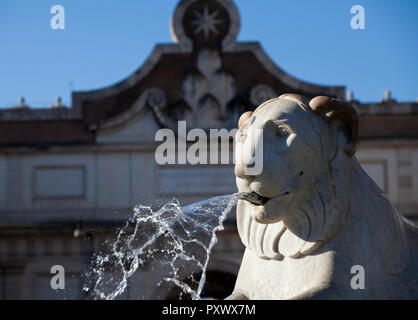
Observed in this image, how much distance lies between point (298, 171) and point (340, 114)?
1.24 ft

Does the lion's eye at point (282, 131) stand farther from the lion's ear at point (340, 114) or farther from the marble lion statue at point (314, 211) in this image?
the lion's ear at point (340, 114)

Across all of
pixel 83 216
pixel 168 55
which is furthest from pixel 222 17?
pixel 83 216

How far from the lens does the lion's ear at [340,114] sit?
352 cm

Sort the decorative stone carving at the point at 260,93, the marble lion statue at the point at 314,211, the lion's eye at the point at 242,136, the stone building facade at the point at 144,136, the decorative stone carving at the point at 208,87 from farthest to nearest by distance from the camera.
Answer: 1. the decorative stone carving at the point at 208,87
2. the decorative stone carving at the point at 260,93
3. the stone building facade at the point at 144,136
4. the lion's eye at the point at 242,136
5. the marble lion statue at the point at 314,211

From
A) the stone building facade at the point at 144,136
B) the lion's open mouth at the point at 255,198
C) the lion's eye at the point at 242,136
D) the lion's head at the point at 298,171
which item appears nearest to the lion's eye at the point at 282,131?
the lion's head at the point at 298,171

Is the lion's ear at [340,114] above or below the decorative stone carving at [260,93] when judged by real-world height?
above

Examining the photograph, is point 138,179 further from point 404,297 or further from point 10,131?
point 404,297

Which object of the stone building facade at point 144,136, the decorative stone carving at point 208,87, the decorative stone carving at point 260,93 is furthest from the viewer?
the decorative stone carving at point 208,87

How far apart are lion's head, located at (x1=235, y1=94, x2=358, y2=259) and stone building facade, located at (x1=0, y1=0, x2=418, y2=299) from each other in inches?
497

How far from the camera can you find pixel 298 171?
3426 millimetres

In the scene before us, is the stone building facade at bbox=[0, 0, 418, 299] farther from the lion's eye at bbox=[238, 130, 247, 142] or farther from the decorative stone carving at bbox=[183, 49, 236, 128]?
the lion's eye at bbox=[238, 130, 247, 142]

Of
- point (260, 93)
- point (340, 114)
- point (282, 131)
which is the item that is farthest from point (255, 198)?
point (260, 93)

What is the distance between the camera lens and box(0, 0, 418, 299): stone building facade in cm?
1628

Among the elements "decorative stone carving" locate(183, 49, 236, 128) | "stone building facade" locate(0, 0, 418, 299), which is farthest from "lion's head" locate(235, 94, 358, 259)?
"decorative stone carving" locate(183, 49, 236, 128)
